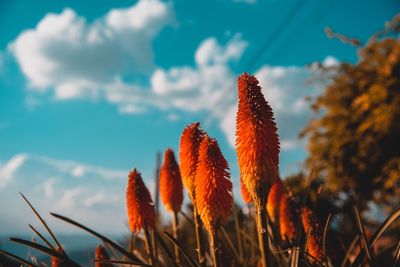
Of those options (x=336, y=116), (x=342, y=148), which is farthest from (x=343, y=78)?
(x=342, y=148)

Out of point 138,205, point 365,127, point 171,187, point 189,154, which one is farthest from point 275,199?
point 365,127

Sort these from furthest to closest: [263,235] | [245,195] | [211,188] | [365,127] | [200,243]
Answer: [365,127] → [245,195] → [200,243] → [211,188] → [263,235]

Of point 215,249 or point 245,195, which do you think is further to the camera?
point 245,195

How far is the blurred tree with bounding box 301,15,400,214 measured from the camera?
10.5 m

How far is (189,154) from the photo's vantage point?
3.04m

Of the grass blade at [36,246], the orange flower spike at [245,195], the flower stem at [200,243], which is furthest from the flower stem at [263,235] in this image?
the orange flower spike at [245,195]

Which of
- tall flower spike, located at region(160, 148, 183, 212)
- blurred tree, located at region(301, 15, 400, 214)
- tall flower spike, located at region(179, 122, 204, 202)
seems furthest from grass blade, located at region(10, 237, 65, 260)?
blurred tree, located at region(301, 15, 400, 214)

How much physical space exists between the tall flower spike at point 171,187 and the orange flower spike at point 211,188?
1.45 metres

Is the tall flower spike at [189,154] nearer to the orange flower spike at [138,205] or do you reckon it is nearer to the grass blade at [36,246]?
the orange flower spike at [138,205]

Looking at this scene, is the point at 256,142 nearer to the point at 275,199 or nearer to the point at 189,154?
the point at 189,154

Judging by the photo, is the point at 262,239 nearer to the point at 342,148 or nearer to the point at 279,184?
the point at 279,184

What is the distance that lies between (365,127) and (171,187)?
858 cm

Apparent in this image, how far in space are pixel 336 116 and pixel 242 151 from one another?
35.2 ft

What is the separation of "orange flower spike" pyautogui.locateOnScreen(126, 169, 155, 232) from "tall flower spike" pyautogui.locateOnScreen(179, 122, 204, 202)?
38 centimetres
